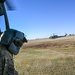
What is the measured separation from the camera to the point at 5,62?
5.69m

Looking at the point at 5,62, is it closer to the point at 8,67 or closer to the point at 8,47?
the point at 8,67

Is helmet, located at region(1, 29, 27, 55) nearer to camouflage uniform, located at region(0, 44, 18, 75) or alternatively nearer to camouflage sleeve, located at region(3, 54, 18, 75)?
camouflage uniform, located at region(0, 44, 18, 75)

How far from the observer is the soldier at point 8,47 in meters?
5.68

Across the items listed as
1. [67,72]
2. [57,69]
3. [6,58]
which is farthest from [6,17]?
[57,69]

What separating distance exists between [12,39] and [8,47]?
21 centimetres

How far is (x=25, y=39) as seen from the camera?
20.3 ft

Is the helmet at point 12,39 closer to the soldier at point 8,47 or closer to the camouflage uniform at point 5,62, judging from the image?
the soldier at point 8,47

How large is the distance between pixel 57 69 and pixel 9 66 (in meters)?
13.8

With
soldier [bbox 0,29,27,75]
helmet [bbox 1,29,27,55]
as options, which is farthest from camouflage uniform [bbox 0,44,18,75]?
helmet [bbox 1,29,27,55]

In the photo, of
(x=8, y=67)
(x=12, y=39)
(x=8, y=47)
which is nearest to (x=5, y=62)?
(x=8, y=67)

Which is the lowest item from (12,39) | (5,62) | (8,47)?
(5,62)

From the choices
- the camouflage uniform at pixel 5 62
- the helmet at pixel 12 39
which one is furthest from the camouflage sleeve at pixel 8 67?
the helmet at pixel 12 39

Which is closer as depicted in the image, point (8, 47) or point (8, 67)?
point (8, 67)

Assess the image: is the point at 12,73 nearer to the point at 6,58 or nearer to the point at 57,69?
the point at 6,58
